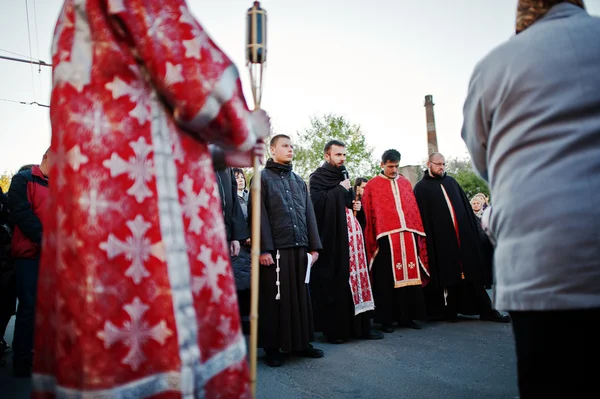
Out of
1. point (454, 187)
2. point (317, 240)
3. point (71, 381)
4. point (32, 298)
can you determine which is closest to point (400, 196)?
point (454, 187)

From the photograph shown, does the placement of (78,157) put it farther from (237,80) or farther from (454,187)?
(454,187)

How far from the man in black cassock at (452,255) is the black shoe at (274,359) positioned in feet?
9.28

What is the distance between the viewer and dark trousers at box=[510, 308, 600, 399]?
3.71 feet

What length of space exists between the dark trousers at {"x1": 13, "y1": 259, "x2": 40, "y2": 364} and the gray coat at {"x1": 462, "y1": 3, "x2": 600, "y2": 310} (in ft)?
13.2

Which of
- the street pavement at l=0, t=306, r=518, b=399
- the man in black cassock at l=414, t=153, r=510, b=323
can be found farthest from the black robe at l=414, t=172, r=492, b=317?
the street pavement at l=0, t=306, r=518, b=399

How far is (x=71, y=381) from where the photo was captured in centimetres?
129

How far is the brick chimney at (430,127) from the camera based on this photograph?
2697cm

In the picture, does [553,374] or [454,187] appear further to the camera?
[454,187]

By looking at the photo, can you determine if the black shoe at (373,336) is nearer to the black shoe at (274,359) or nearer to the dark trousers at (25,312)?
the black shoe at (274,359)

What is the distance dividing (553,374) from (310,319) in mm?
3312

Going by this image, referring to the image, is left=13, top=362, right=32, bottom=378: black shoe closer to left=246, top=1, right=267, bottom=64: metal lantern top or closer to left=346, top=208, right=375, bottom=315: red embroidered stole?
left=346, top=208, right=375, bottom=315: red embroidered stole

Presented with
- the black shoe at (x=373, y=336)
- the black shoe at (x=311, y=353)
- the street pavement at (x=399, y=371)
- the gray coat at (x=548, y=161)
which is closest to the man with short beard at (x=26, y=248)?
the street pavement at (x=399, y=371)

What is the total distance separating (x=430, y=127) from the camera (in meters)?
27.0

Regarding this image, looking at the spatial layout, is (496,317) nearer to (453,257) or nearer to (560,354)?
(453,257)
